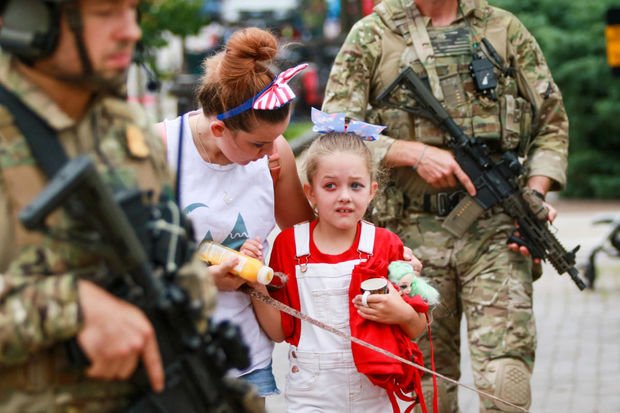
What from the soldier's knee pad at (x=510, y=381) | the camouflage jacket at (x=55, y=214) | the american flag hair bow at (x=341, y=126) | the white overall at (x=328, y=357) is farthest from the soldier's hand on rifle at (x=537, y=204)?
the camouflage jacket at (x=55, y=214)

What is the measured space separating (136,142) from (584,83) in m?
12.5

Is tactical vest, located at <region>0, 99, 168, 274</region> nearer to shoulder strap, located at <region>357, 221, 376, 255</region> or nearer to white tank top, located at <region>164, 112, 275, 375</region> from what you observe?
white tank top, located at <region>164, 112, 275, 375</region>

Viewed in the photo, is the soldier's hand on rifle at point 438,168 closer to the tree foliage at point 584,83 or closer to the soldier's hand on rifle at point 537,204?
the soldier's hand on rifle at point 537,204

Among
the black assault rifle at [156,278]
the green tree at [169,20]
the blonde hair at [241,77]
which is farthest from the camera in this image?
the green tree at [169,20]

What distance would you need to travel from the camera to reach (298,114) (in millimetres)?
25172

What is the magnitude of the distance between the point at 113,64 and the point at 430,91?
8.80 feet

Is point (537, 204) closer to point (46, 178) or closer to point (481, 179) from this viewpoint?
point (481, 179)

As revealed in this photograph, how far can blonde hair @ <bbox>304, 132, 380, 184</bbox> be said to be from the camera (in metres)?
4.24

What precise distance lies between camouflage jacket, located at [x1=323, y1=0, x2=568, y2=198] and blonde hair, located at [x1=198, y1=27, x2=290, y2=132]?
42.4 inches

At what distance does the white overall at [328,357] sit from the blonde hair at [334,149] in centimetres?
31

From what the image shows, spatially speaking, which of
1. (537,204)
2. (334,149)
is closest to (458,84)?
(537,204)

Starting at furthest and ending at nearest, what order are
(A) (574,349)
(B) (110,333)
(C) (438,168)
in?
1. (A) (574,349)
2. (C) (438,168)
3. (B) (110,333)

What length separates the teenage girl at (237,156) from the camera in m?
3.94

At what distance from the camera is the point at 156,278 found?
2.54 meters
